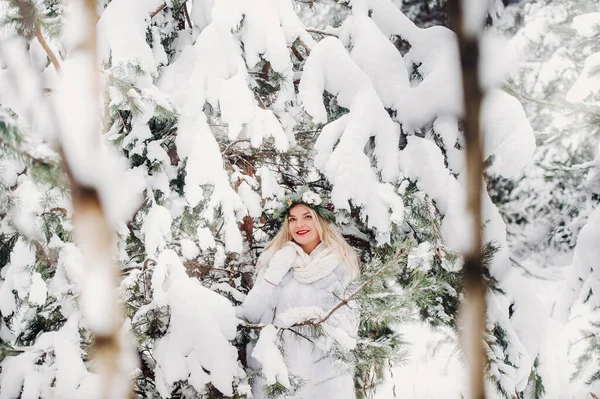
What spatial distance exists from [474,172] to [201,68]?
2692mm

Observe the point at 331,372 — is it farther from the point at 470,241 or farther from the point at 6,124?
the point at 470,241

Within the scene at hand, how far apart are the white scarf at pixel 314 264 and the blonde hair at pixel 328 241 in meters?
0.06

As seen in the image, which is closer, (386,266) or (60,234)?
(386,266)

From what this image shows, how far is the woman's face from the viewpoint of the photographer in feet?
10.9

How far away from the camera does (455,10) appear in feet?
1.64

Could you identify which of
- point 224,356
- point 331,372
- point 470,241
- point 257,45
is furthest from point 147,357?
point 470,241

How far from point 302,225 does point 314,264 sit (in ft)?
0.97

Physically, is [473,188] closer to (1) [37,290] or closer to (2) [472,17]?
(2) [472,17]

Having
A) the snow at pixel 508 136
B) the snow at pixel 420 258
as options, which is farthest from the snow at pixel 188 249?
the snow at pixel 508 136

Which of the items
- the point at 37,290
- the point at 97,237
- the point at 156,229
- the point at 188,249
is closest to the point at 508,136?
the point at 188,249

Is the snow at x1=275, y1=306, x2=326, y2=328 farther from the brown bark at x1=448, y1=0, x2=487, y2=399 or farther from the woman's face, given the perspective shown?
the brown bark at x1=448, y1=0, x2=487, y2=399

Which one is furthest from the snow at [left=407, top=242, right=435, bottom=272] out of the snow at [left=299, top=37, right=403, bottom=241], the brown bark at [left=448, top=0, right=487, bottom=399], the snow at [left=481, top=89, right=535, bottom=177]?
the brown bark at [left=448, top=0, right=487, bottom=399]

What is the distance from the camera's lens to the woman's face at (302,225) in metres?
3.33

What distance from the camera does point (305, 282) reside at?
323 cm
